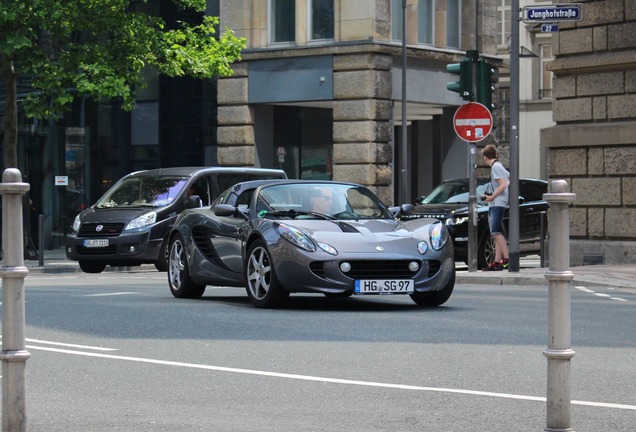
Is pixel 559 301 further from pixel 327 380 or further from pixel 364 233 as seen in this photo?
pixel 364 233

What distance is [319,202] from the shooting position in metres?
16.1

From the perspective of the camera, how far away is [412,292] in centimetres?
1498

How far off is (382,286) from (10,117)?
17.9m

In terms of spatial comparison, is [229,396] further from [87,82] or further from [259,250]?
[87,82]

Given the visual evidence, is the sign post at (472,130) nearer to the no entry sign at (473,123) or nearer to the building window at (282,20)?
the no entry sign at (473,123)

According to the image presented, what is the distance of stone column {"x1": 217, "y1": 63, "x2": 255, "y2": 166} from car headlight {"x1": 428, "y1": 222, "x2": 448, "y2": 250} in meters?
22.2

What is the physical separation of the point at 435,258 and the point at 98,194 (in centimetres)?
2512

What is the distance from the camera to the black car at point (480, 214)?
2473cm

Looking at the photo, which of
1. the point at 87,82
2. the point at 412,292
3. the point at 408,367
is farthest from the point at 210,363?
the point at 87,82

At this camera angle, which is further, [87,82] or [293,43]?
[293,43]

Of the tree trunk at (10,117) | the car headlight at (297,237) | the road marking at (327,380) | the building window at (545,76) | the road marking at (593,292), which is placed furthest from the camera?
the building window at (545,76)

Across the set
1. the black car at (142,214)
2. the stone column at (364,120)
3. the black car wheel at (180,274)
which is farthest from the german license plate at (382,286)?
the stone column at (364,120)

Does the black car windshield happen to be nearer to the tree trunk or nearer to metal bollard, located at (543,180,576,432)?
metal bollard, located at (543,180,576,432)

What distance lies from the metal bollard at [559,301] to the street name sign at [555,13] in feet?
50.9
